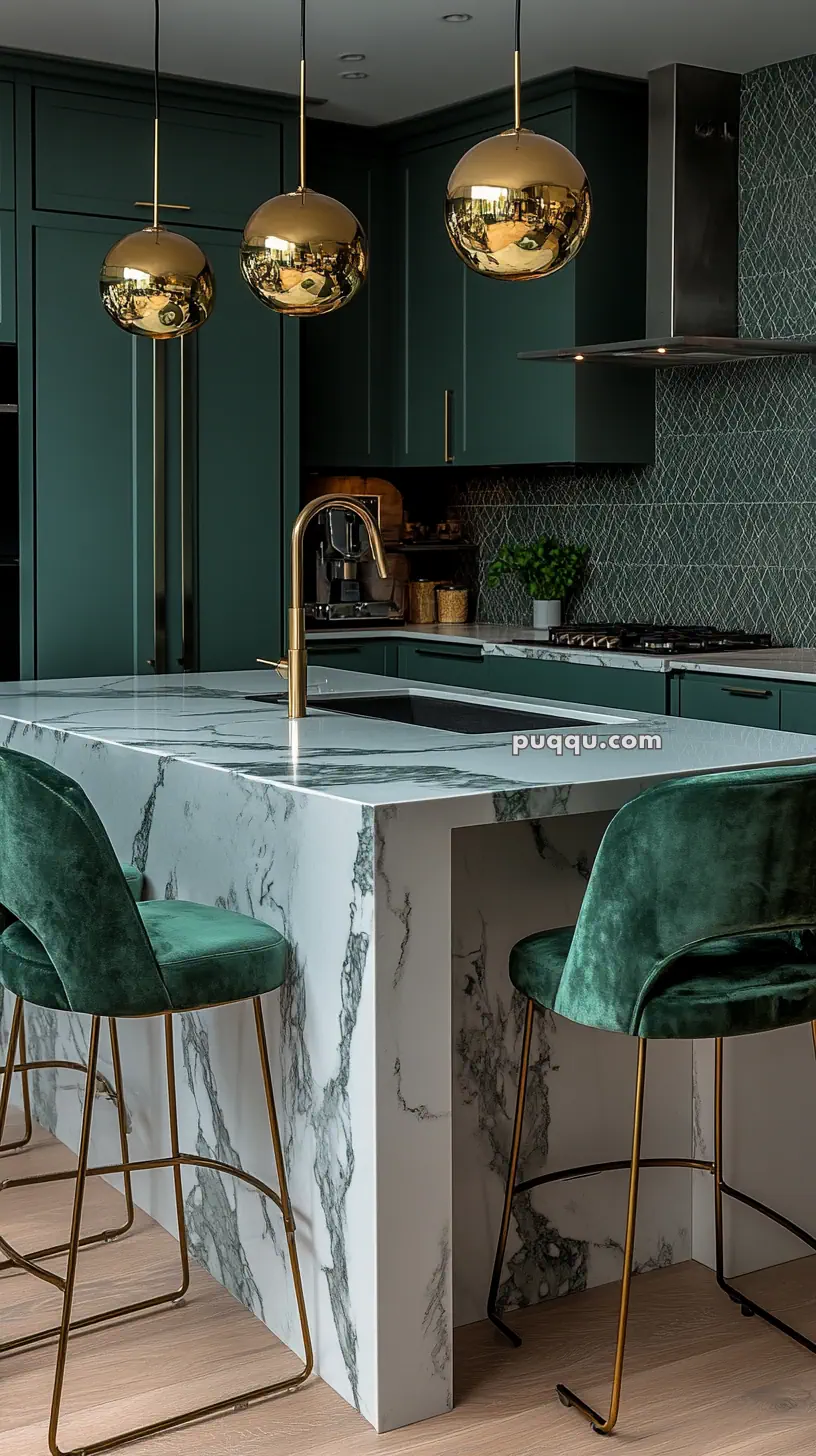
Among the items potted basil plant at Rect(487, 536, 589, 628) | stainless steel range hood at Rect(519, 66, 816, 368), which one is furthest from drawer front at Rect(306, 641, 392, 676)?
stainless steel range hood at Rect(519, 66, 816, 368)

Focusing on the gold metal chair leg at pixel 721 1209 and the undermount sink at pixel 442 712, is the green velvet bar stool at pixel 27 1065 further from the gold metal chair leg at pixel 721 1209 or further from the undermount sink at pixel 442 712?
the gold metal chair leg at pixel 721 1209

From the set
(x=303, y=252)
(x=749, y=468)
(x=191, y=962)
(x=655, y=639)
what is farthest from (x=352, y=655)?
(x=191, y=962)

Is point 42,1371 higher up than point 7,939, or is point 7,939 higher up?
point 7,939

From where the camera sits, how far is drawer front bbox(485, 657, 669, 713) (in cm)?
451

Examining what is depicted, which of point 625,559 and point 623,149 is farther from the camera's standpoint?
point 625,559

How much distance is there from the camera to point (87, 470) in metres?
4.88

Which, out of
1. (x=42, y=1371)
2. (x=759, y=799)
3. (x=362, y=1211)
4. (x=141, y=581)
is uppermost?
(x=141, y=581)

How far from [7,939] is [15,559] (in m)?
2.66

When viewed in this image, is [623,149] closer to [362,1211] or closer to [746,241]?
[746,241]

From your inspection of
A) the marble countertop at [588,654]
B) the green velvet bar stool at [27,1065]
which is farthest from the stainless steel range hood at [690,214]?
the green velvet bar stool at [27,1065]

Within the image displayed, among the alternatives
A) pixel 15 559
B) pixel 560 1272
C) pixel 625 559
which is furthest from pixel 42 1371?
pixel 625 559

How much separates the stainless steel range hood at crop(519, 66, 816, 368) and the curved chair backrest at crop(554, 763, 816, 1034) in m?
2.99

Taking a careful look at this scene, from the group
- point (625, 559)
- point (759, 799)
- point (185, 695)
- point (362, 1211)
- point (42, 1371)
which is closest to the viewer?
point (759, 799)

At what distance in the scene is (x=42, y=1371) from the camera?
7.82 feet
